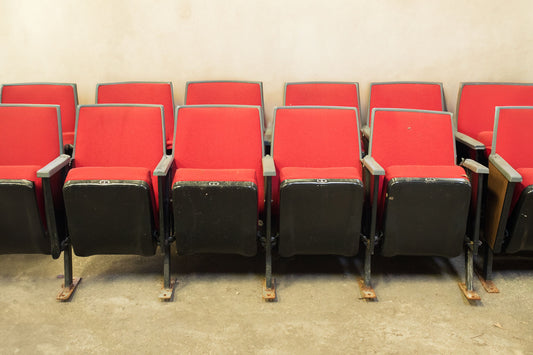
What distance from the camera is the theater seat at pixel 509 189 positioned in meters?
1.26

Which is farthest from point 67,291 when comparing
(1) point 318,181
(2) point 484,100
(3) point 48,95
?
(2) point 484,100

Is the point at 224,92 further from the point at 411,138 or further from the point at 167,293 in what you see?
the point at 167,293

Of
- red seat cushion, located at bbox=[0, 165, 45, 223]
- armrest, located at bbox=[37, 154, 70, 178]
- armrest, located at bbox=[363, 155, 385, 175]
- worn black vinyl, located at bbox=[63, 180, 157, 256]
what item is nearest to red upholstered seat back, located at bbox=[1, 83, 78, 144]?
armrest, located at bbox=[37, 154, 70, 178]

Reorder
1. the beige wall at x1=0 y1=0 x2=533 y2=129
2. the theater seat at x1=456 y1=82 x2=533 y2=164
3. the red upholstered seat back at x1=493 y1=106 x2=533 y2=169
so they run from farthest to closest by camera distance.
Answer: the beige wall at x1=0 y1=0 x2=533 y2=129
the theater seat at x1=456 y1=82 x2=533 y2=164
the red upholstered seat back at x1=493 y1=106 x2=533 y2=169

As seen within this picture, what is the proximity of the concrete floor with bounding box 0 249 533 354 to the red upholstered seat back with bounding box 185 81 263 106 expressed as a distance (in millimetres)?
773

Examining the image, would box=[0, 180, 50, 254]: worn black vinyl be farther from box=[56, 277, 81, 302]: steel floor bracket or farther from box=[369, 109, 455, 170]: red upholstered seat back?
box=[369, 109, 455, 170]: red upholstered seat back

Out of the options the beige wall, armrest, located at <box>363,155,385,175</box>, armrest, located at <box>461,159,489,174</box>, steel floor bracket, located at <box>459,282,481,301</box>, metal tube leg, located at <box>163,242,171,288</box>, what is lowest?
steel floor bracket, located at <box>459,282,481,301</box>

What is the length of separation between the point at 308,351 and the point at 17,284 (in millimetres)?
973

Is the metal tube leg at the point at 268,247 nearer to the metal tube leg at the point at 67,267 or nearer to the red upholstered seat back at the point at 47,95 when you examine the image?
the metal tube leg at the point at 67,267

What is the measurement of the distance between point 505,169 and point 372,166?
0.39 metres

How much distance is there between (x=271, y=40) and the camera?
209cm

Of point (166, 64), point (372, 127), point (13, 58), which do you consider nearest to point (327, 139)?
point (372, 127)

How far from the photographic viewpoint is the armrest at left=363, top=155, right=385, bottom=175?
1268 mm

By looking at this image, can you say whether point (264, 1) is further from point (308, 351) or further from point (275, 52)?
point (308, 351)
